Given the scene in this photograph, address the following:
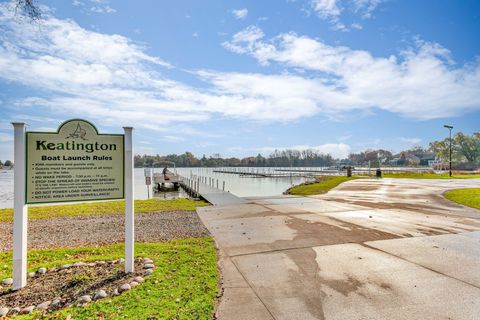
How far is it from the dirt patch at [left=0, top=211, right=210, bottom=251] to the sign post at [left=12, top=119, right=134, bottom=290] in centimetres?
272

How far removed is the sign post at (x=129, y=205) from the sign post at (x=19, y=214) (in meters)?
1.37

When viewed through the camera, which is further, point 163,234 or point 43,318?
point 163,234

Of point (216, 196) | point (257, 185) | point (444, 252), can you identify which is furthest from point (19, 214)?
point (257, 185)

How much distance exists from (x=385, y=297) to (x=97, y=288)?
392cm

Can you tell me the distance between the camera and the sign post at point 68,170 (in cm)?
398

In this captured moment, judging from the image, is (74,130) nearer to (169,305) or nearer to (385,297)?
(169,305)

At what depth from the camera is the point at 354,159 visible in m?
180

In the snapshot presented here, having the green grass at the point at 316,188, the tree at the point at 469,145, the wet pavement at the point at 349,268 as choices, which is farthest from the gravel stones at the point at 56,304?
the tree at the point at 469,145

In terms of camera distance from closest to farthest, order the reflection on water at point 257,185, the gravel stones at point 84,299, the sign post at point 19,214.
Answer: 1. the gravel stones at point 84,299
2. the sign post at point 19,214
3. the reflection on water at point 257,185

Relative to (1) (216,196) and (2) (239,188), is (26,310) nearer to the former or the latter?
(1) (216,196)

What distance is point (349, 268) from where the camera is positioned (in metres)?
4.61

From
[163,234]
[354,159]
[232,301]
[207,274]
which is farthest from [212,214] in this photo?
[354,159]

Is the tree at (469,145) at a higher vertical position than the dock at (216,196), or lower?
higher

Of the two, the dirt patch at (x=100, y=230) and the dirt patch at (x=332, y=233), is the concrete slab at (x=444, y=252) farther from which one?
the dirt patch at (x=100, y=230)
